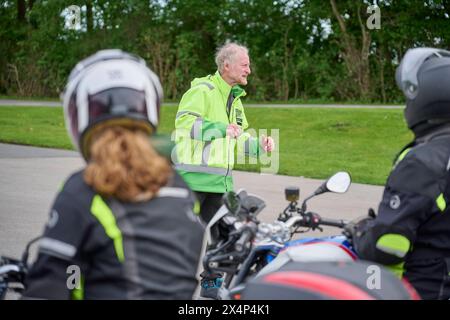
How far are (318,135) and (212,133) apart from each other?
1243 cm

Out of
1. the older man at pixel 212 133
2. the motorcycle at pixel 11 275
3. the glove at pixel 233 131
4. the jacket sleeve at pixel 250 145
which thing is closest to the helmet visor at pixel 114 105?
the motorcycle at pixel 11 275

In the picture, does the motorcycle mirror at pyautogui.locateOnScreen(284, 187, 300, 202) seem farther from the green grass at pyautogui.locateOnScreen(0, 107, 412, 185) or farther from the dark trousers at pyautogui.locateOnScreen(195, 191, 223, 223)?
the green grass at pyautogui.locateOnScreen(0, 107, 412, 185)

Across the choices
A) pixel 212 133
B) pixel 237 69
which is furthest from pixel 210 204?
pixel 237 69

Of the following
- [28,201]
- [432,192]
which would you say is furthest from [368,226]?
[28,201]

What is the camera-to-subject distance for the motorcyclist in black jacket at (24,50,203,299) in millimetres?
2338

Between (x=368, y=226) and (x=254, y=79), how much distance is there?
2494cm

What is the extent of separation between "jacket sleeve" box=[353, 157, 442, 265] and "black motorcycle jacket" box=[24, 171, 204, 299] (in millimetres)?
1165

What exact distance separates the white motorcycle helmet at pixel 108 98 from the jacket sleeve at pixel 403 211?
1.23 m

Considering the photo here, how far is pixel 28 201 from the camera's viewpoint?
1032 centimetres

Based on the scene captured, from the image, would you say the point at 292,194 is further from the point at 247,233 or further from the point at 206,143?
the point at 206,143

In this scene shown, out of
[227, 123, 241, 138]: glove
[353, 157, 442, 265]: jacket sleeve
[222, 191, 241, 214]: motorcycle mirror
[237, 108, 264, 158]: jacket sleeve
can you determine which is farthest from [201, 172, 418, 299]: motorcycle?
[237, 108, 264, 158]: jacket sleeve

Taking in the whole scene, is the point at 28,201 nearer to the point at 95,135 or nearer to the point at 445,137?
the point at 445,137

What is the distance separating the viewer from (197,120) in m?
5.78

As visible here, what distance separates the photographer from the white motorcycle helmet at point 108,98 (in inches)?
94.6
